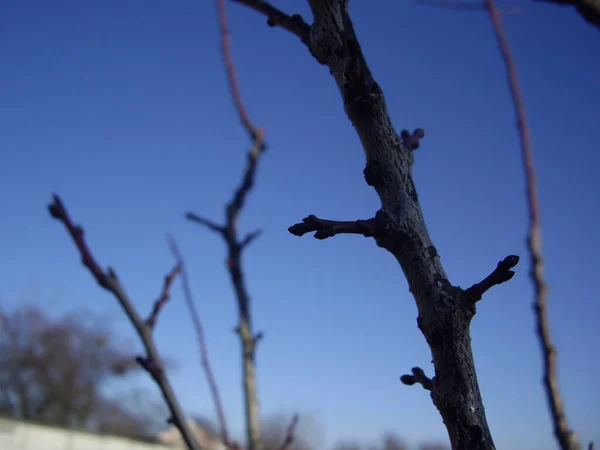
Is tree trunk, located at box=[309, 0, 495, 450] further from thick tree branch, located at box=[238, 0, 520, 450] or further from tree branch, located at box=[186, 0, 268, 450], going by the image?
tree branch, located at box=[186, 0, 268, 450]

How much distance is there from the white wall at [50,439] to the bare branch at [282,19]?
15248 mm

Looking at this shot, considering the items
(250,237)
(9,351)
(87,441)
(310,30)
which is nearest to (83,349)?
(9,351)

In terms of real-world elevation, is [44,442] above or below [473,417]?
above

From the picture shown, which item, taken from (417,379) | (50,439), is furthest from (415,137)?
(50,439)

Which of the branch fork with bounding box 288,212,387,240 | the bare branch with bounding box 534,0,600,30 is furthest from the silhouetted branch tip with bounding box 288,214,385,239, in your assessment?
the bare branch with bounding box 534,0,600,30

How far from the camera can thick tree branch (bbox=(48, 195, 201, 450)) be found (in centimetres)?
129

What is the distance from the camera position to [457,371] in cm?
71

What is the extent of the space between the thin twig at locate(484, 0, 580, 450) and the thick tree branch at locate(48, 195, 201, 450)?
836 millimetres

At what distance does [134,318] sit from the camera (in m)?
1.33

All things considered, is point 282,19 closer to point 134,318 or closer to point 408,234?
point 408,234

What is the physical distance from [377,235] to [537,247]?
103 centimetres

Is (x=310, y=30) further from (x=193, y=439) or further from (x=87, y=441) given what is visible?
(x=87, y=441)

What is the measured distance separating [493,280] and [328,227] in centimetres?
24

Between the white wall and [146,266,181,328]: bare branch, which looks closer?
[146,266,181,328]: bare branch
